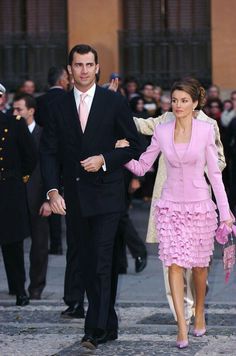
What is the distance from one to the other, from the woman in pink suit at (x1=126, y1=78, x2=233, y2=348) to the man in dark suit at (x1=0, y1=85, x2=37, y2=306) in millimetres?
2120

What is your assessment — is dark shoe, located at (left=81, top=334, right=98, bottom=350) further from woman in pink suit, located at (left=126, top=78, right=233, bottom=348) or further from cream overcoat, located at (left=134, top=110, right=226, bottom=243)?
cream overcoat, located at (left=134, top=110, right=226, bottom=243)

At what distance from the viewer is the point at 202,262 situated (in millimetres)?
8422

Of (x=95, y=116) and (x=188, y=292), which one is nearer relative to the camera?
(x=95, y=116)

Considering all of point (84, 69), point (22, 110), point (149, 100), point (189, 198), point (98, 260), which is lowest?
point (149, 100)

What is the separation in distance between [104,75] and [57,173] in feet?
42.3

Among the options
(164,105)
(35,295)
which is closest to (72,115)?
(35,295)

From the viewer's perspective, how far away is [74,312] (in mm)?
9414

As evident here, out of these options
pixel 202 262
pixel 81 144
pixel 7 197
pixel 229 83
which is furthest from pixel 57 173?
pixel 229 83

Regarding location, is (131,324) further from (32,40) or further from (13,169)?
(32,40)

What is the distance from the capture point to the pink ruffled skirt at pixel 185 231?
27.3 ft

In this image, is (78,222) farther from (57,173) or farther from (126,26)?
(126,26)

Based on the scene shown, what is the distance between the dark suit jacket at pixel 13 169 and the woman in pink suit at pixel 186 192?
2107mm

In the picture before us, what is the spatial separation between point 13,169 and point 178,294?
253 centimetres

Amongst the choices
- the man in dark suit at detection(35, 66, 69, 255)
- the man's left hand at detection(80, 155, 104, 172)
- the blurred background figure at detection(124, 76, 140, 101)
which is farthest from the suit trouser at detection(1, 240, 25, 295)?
the blurred background figure at detection(124, 76, 140, 101)
